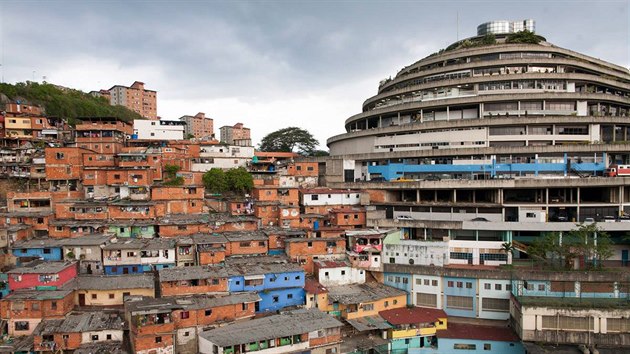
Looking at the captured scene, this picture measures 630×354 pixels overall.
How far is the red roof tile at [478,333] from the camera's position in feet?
97.7

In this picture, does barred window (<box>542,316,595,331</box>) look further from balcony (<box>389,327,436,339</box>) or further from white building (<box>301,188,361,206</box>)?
white building (<box>301,188,361,206</box>)

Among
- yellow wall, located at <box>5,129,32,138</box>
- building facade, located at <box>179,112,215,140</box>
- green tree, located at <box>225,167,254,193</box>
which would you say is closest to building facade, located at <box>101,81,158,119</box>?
building facade, located at <box>179,112,215,140</box>

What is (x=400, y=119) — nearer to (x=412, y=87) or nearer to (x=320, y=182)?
(x=412, y=87)

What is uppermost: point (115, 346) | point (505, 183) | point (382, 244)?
point (505, 183)

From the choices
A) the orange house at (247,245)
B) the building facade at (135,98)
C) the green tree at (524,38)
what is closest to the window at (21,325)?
the orange house at (247,245)

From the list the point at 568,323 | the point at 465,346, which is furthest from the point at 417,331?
the point at 568,323

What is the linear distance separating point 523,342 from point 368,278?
12.9 m

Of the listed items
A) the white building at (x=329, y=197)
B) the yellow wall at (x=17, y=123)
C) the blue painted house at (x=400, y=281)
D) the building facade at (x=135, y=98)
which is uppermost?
the building facade at (x=135, y=98)

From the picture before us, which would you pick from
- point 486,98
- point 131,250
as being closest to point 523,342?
point 486,98

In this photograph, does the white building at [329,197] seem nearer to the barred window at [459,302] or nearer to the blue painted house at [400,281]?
the blue painted house at [400,281]

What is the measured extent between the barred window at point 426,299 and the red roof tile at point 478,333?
7.84ft

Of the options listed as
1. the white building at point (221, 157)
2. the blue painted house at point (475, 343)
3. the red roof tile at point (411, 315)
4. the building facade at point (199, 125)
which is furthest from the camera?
the building facade at point (199, 125)

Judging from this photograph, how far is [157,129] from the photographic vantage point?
60000mm

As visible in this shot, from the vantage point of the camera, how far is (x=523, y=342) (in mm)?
28312
